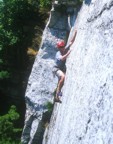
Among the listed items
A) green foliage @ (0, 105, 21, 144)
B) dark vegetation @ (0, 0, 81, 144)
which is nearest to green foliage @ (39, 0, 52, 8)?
dark vegetation @ (0, 0, 81, 144)

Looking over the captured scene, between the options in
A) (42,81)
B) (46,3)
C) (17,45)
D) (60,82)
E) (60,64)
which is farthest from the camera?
(17,45)

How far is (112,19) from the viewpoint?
17.0ft

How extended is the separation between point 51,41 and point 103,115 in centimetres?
842

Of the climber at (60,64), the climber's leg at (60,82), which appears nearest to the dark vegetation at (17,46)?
the climber at (60,64)

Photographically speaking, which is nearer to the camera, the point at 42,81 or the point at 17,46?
the point at 42,81

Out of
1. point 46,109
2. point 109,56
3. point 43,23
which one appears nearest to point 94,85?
point 109,56

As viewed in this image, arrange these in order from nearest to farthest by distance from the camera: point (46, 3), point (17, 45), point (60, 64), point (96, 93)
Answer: point (96, 93) < point (60, 64) < point (46, 3) < point (17, 45)

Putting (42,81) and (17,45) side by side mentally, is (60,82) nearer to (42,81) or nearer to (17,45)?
(42,81)

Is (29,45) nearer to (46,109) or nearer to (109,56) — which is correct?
(46,109)

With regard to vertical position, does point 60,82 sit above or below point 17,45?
below

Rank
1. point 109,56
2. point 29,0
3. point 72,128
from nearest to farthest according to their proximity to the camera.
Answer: point 109,56 < point 72,128 < point 29,0

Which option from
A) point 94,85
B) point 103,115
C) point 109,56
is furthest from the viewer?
point 94,85

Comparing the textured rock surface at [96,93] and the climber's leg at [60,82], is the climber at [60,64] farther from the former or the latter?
the textured rock surface at [96,93]

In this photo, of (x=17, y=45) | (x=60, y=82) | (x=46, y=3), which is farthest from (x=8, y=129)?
(x=46, y=3)
